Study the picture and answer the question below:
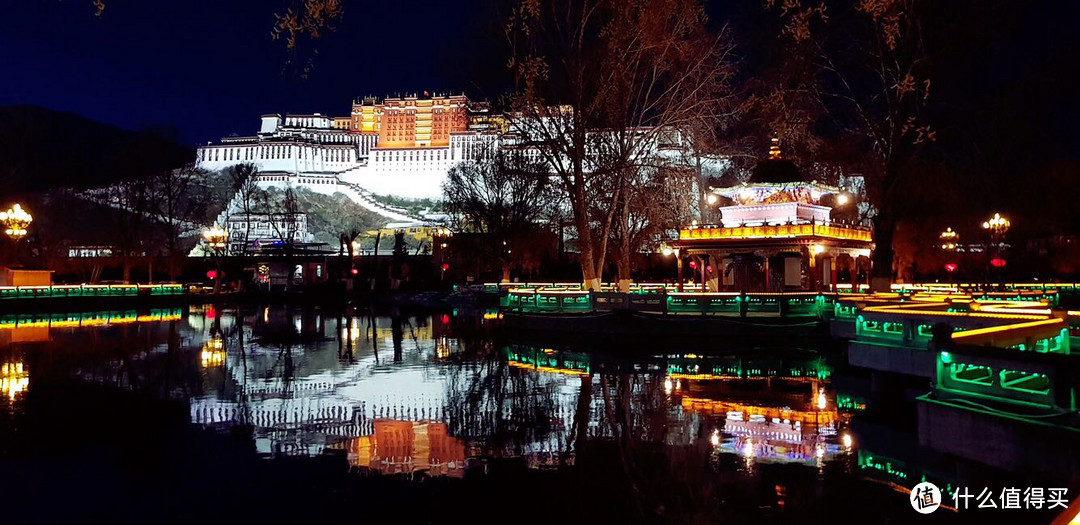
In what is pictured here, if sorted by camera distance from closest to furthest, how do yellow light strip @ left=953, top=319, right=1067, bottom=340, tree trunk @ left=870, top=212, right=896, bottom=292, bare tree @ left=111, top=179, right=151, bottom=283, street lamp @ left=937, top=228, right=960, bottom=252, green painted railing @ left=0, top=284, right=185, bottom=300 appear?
yellow light strip @ left=953, top=319, right=1067, bottom=340 → tree trunk @ left=870, top=212, right=896, bottom=292 → green painted railing @ left=0, top=284, right=185, bottom=300 → street lamp @ left=937, top=228, right=960, bottom=252 → bare tree @ left=111, top=179, right=151, bottom=283

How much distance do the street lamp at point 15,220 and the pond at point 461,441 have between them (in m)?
29.4

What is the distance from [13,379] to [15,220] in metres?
34.0

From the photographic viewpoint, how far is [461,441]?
10125 mm

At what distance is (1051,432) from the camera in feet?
25.8

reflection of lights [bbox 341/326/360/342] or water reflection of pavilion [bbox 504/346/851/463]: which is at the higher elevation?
reflection of lights [bbox 341/326/360/342]

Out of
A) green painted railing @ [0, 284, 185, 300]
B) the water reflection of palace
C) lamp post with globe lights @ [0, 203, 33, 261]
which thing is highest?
lamp post with globe lights @ [0, 203, 33, 261]

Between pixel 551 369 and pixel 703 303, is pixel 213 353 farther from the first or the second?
pixel 703 303

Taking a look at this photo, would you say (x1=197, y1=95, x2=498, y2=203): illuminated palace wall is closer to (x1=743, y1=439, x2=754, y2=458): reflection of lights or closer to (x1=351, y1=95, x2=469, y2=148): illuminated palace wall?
(x1=351, y1=95, x2=469, y2=148): illuminated palace wall

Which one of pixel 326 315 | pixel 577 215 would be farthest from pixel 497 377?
pixel 326 315

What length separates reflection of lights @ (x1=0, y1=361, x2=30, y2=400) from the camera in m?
14.3

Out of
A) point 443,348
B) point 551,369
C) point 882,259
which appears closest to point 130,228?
point 443,348

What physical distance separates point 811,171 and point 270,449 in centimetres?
3506

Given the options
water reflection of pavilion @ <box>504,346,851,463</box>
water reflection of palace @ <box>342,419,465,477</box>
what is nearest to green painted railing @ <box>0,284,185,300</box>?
water reflection of pavilion @ <box>504,346,851,463</box>

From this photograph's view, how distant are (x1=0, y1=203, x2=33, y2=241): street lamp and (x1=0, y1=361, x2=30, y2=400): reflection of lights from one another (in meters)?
30.6
